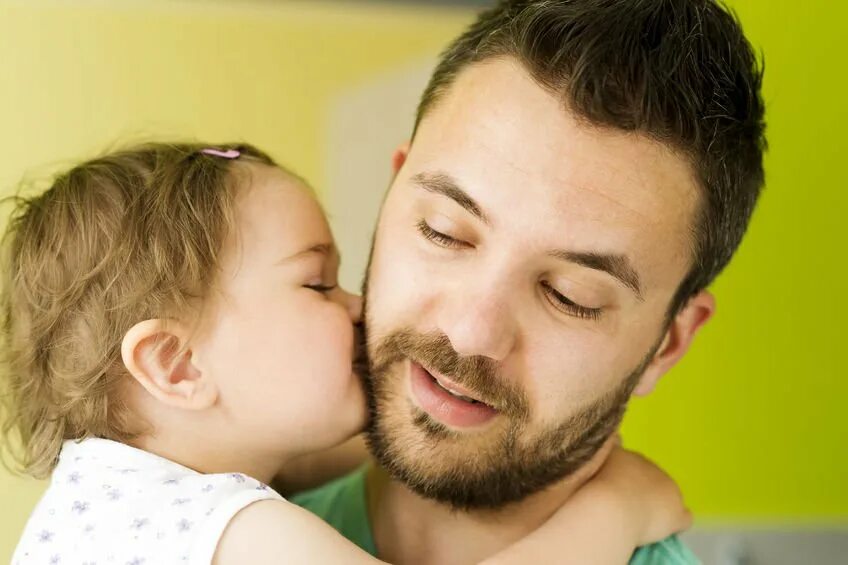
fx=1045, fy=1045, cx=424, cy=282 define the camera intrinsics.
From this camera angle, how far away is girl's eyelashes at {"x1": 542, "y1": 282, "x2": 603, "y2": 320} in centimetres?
135

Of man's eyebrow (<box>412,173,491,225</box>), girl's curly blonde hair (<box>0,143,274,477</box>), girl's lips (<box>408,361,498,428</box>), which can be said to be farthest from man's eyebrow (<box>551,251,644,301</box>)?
girl's curly blonde hair (<box>0,143,274,477</box>)

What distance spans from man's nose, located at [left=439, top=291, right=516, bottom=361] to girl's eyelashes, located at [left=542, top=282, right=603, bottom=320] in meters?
0.07

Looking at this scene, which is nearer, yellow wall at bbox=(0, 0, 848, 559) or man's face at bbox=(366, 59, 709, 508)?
man's face at bbox=(366, 59, 709, 508)

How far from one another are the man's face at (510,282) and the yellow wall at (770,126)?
0.91 m

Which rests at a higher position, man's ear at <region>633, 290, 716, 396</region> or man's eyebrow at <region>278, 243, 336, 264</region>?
man's eyebrow at <region>278, 243, 336, 264</region>

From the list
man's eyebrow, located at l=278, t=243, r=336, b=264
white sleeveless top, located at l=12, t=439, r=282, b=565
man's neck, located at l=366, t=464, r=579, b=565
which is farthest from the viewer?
man's neck, located at l=366, t=464, r=579, b=565

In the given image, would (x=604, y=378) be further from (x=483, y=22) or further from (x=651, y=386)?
(x=483, y=22)

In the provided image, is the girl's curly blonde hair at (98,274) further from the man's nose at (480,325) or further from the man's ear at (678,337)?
the man's ear at (678,337)

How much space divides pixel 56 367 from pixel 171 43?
110cm

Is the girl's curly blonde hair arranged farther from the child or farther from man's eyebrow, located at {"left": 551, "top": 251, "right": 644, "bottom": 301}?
man's eyebrow, located at {"left": 551, "top": 251, "right": 644, "bottom": 301}

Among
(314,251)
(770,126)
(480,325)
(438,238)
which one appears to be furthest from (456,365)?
(770,126)

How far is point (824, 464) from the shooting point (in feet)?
7.61

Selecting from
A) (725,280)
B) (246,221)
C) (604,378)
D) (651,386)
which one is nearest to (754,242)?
(725,280)

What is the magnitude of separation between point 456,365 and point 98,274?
495 millimetres
